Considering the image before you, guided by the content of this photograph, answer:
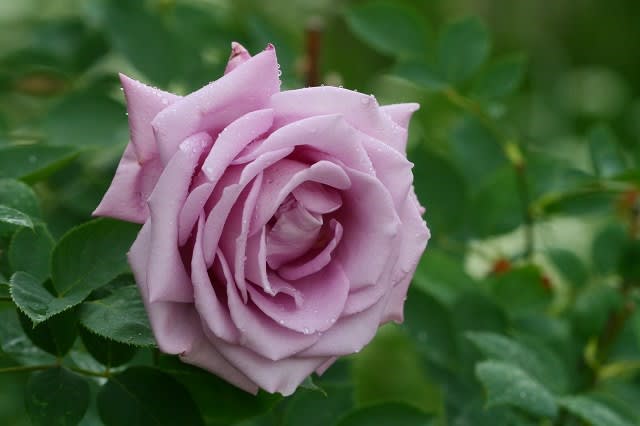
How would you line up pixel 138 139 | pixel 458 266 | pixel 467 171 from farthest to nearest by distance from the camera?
pixel 467 171, pixel 458 266, pixel 138 139

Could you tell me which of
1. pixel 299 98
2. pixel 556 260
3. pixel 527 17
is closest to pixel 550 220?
pixel 556 260

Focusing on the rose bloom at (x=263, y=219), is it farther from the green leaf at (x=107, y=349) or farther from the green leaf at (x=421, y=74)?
the green leaf at (x=421, y=74)

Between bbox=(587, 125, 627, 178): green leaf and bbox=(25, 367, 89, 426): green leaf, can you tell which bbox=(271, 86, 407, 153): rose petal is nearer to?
bbox=(25, 367, 89, 426): green leaf

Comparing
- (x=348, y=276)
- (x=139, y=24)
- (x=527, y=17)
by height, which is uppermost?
(x=348, y=276)

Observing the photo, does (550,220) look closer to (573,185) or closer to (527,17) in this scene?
(573,185)

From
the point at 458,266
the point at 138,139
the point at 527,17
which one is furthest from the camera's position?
the point at 527,17

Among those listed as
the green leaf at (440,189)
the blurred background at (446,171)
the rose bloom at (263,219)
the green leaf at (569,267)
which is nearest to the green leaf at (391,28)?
the blurred background at (446,171)
